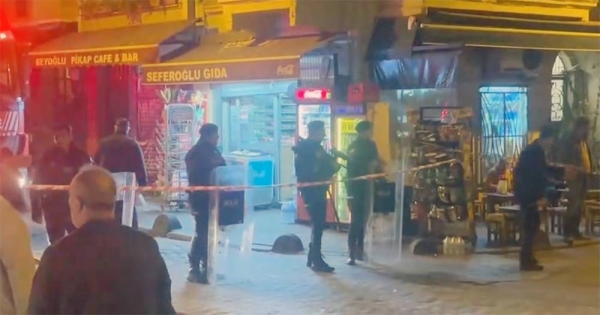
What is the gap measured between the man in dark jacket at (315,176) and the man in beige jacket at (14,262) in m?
7.33

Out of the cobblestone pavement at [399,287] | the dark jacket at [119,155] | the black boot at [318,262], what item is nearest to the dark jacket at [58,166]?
the dark jacket at [119,155]

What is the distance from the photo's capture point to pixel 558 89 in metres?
19.3

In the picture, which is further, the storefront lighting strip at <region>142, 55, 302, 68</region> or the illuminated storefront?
the illuminated storefront

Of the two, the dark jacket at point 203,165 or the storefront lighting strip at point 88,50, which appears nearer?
the dark jacket at point 203,165

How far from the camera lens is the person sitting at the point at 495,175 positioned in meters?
16.9

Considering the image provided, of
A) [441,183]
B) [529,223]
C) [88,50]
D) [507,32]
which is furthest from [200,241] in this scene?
[88,50]

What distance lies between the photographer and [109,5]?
76.1 feet

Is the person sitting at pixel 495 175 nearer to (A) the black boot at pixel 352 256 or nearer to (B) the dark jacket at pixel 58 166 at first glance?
(A) the black boot at pixel 352 256

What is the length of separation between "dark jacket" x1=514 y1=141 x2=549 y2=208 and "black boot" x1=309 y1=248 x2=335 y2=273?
261cm

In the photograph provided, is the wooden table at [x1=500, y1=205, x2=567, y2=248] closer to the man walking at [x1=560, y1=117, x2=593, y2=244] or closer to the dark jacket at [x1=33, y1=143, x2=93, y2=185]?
the man walking at [x1=560, y1=117, x2=593, y2=244]

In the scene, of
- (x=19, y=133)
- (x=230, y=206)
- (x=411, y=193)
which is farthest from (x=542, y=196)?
(x=19, y=133)

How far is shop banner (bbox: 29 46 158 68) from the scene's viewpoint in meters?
18.7

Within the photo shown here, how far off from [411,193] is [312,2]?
12.1ft

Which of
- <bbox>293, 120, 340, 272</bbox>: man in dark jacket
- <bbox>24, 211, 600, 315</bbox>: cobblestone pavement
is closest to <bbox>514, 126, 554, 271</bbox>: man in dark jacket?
<bbox>24, 211, 600, 315</bbox>: cobblestone pavement
